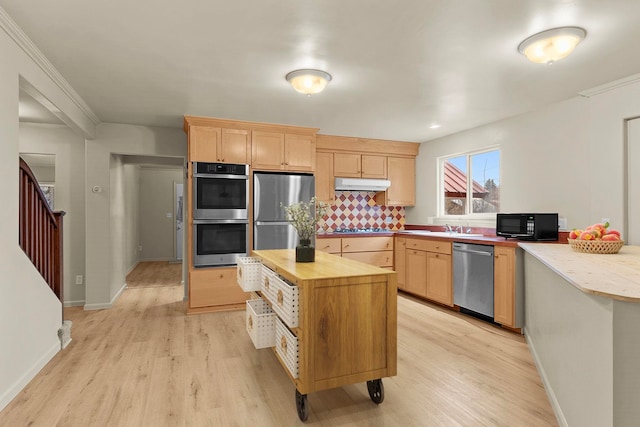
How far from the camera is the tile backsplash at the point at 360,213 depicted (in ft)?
18.4

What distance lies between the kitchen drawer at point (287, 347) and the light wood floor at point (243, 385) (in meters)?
0.27

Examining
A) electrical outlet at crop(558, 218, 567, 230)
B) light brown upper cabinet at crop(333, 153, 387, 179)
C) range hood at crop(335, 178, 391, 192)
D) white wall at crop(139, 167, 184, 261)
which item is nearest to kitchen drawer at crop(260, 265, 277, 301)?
range hood at crop(335, 178, 391, 192)

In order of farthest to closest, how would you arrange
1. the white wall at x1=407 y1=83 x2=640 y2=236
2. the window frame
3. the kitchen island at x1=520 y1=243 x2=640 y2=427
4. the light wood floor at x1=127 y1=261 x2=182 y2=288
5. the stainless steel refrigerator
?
the light wood floor at x1=127 y1=261 x2=182 y2=288 < the window frame < the stainless steel refrigerator < the white wall at x1=407 y1=83 x2=640 y2=236 < the kitchen island at x1=520 y1=243 x2=640 y2=427

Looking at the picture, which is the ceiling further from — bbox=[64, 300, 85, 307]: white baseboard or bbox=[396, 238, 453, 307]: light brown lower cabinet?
bbox=[64, 300, 85, 307]: white baseboard

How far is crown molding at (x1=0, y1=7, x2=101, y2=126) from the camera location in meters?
2.10

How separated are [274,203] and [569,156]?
3.23 metres

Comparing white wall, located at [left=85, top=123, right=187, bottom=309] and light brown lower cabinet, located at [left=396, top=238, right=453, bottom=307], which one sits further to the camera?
white wall, located at [left=85, top=123, right=187, bottom=309]

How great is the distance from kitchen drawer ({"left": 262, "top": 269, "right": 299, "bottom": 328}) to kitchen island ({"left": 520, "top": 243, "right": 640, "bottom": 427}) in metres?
1.34

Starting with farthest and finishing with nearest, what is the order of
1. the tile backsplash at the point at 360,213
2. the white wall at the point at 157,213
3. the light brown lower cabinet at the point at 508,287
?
the white wall at the point at 157,213
the tile backsplash at the point at 360,213
the light brown lower cabinet at the point at 508,287

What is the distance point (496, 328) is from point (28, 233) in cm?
429

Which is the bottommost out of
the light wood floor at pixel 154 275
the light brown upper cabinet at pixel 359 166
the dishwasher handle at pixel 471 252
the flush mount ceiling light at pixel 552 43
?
the light wood floor at pixel 154 275

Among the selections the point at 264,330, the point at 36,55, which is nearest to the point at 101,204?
the point at 36,55

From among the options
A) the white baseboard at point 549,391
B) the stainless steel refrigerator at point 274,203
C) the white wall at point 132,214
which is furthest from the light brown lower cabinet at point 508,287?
the white wall at point 132,214

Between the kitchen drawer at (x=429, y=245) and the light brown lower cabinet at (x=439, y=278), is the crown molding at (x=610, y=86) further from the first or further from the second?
the light brown lower cabinet at (x=439, y=278)
